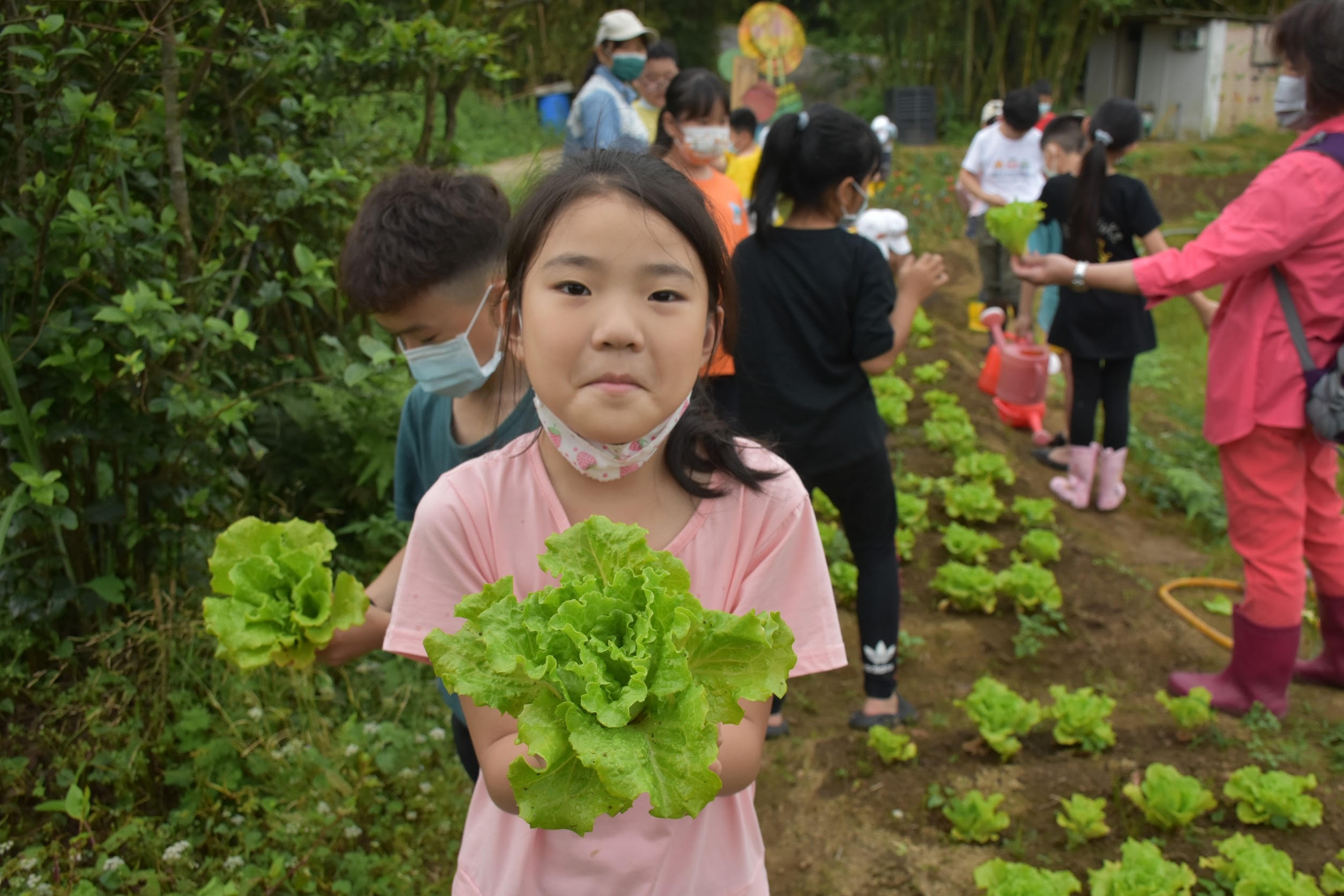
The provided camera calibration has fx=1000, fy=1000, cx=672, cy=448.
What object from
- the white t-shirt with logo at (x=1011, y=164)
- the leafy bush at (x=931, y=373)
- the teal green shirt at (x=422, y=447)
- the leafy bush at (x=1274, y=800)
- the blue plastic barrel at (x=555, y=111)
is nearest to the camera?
the teal green shirt at (x=422, y=447)

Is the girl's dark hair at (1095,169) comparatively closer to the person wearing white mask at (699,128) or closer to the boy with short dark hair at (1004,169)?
the person wearing white mask at (699,128)

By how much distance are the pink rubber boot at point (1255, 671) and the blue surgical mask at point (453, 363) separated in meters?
2.90

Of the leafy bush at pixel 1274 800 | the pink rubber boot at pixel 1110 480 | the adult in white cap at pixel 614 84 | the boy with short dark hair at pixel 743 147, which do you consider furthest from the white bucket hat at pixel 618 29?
the leafy bush at pixel 1274 800

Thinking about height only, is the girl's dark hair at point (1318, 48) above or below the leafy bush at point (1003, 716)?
above

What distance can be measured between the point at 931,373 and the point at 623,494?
6162 millimetres

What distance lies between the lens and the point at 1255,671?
361 centimetres

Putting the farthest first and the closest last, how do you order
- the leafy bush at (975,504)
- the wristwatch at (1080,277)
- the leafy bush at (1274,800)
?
1. the leafy bush at (975,504)
2. the wristwatch at (1080,277)
3. the leafy bush at (1274,800)

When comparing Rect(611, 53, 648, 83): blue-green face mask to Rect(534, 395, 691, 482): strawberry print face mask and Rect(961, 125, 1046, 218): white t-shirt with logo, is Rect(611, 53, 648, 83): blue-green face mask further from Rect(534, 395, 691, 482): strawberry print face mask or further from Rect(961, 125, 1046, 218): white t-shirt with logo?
Rect(534, 395, 691, 482): strawberry print face mask

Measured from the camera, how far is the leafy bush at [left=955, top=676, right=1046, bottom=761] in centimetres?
349

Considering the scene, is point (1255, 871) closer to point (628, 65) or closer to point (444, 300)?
point (444, 300)

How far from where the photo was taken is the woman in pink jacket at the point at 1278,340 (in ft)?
10.0

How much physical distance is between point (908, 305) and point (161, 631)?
8.36ft

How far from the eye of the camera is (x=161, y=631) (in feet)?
10.2

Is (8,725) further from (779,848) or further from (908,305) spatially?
(908,305)
